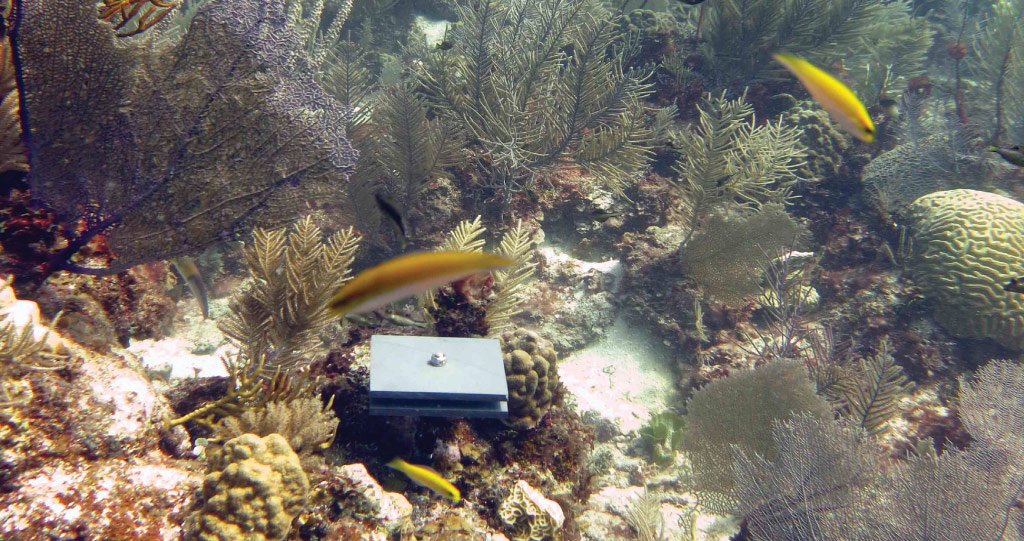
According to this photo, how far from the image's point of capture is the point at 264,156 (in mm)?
2998

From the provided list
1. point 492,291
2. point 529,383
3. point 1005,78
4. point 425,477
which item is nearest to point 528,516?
point 425,477

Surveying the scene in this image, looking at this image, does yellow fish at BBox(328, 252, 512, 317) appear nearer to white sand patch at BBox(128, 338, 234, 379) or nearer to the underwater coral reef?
the underwater coral reef

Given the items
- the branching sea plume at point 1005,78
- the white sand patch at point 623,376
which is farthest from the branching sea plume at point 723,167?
the branching sea plume at point 1005,78

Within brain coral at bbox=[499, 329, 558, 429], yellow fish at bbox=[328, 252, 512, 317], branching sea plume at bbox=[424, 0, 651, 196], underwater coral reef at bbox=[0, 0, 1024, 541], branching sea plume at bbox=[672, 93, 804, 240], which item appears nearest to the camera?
yellow fish at bbox=[328, 252, 512, 317]

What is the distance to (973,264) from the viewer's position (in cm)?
586

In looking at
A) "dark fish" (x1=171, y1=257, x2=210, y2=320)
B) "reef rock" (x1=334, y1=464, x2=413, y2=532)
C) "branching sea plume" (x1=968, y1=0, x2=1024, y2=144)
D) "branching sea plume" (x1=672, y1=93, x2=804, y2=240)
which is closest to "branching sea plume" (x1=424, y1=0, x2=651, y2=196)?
"branching sea plume" (x1=672, y1=93, x2=804, y2=240)

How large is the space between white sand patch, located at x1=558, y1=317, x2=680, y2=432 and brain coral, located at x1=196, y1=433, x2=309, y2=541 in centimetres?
351

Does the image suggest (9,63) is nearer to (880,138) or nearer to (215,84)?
(215,84)

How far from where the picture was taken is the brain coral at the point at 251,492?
1764 mm

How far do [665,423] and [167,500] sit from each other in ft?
14.2

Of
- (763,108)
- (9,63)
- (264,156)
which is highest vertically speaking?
(9,63)

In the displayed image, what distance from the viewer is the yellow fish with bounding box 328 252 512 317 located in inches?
52.4

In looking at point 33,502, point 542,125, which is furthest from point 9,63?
point 542,125

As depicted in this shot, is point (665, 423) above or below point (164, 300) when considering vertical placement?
below
